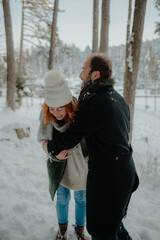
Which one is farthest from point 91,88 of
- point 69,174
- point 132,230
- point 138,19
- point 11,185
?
point 138,19

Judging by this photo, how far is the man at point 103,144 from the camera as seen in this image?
1193mm

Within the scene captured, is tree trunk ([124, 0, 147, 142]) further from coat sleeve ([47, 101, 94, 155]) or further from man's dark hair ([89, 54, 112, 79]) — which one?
coat sleeve ([47, 101, 94, 155])

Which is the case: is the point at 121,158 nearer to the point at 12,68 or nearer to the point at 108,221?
the point at 108,221

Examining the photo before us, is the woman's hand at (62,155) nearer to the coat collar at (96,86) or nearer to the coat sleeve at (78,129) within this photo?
the coat sleeve at (78,129)

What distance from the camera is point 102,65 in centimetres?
139

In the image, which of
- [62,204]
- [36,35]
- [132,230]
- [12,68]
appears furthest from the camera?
[36,35]

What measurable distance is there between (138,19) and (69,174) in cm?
332

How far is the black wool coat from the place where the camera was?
1188 millimetres

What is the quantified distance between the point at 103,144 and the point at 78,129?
238 mm

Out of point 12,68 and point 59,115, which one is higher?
point 12,68

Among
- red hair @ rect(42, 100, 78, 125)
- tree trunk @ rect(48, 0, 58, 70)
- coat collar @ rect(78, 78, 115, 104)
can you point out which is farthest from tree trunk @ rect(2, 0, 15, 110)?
coat collar @ rect(78, 78, 115, 104)

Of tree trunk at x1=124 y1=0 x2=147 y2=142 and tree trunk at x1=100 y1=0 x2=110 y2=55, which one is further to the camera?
tree trunk at x1=100 y1=0 x2=110 y2=55

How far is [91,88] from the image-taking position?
4.29ft

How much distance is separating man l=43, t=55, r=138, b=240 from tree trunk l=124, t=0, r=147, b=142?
2375mm
